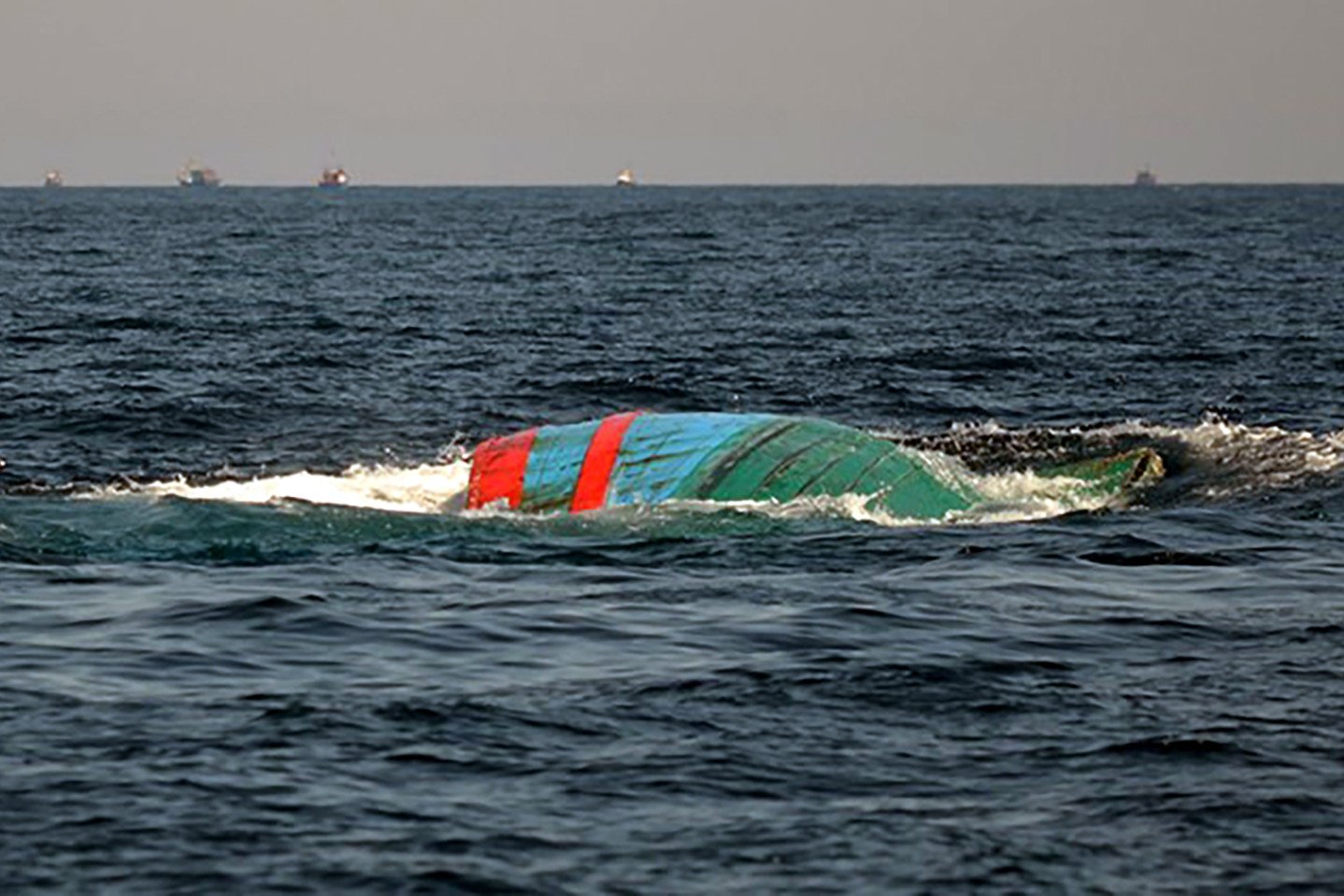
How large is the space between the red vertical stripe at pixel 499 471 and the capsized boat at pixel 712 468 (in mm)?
18

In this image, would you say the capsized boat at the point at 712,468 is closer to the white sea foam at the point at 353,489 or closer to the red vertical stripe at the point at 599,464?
the red vertical stripe at the point at 599,464

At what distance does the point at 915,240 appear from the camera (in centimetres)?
8700

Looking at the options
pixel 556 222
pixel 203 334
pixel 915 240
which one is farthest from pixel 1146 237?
pixel 203 334

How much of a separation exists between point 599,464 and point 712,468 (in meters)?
1.00

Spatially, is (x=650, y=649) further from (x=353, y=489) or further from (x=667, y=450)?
(x=353, y=489)

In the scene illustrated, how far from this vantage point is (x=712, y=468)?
65.3 ft

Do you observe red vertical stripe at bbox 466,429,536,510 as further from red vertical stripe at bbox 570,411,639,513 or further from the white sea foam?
red vertical stripe at bbox 570,411,639,513

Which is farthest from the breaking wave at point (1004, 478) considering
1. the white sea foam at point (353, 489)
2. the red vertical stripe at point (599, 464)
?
the red vertical stripe at point (599, 464)

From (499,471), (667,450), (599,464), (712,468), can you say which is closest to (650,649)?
(712,468)

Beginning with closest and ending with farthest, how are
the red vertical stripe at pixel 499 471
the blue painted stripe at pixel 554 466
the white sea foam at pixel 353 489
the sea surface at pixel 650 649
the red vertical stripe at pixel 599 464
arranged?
1. the sea surface at pixel 650 649
2. the red vertical stripe at pixel 599 464
3. the blue painted stripe at pixel 554 466
4. the red vertical stripe at pixel 499 471
5. the white sea foam at pixel 353 489

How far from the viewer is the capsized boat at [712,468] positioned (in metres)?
19.7

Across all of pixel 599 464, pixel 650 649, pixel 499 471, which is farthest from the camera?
pixel 499 471

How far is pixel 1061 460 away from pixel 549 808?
13.0 m

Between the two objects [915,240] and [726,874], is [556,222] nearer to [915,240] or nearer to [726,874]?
[915,240]
